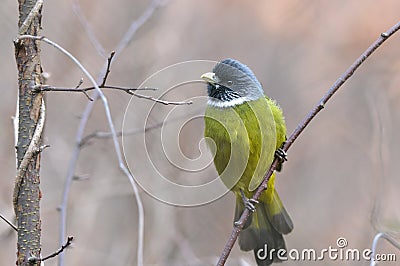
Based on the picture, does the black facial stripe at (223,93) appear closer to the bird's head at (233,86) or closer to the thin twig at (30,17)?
the bird's head at (233,86)

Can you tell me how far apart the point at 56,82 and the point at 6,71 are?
413 millimetres

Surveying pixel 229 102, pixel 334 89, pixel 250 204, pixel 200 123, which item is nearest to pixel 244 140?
pixel 229 102

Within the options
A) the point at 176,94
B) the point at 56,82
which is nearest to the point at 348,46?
the point at 176,94

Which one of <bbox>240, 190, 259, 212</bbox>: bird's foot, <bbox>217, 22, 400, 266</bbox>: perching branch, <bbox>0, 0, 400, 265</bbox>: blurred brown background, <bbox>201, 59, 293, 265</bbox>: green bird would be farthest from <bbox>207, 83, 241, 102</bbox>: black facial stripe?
<bbox>0, 0, 400, 265</bbox>: blurred brown background

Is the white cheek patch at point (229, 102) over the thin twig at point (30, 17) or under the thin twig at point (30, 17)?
over

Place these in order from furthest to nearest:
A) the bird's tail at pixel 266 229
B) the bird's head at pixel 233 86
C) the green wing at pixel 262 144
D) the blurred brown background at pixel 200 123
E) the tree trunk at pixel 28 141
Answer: the blurred brown background at pixel 200 123, the bird's tail at pixel 266 229, the bird's head at pixel 233 86, the green wing at pixel 262 144, the tree trunk at pixel 28 141

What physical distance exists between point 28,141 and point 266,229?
1912 millimetres

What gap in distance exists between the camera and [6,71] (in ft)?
14.9

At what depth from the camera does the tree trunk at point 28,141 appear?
1865mm

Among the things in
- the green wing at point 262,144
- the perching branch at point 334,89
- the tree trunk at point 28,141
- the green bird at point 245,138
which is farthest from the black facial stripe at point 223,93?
the tree trunk at point 28,141

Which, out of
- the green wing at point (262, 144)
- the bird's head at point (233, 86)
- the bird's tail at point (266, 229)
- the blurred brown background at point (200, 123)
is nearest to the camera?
the green wing at point (262, 144)

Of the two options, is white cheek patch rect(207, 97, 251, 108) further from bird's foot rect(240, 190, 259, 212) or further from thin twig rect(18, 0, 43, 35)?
thin twig rect(18, 0, 43, 35)

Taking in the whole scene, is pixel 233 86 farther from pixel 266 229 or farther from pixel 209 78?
pixel 266 229

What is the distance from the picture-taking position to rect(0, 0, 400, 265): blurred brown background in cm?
451
